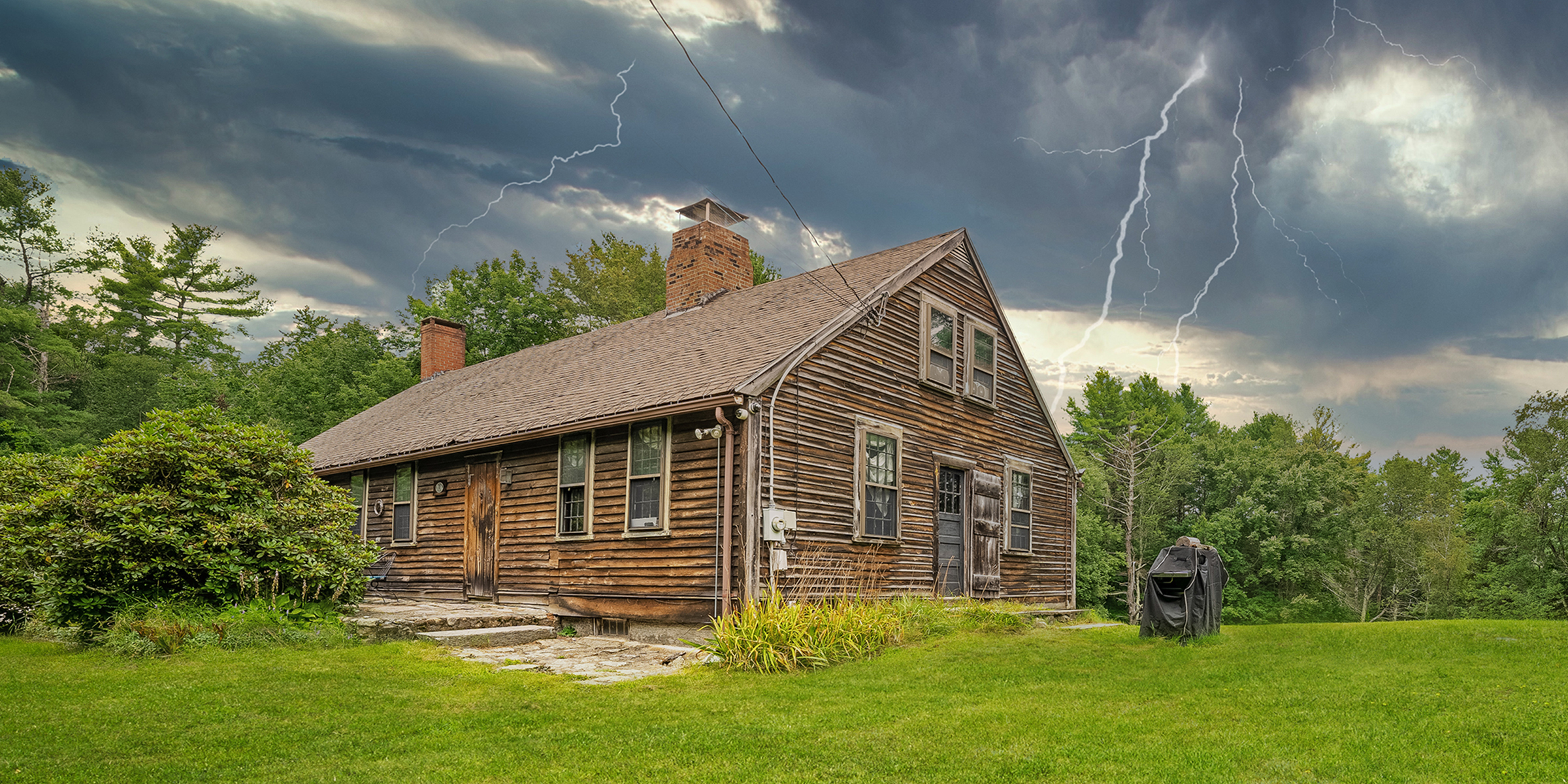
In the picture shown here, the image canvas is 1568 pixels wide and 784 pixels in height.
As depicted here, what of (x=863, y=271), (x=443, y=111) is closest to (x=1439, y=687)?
(x=863, y=271)

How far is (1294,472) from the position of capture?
33406mm

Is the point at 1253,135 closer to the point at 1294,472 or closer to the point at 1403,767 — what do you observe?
the point at 1294,472

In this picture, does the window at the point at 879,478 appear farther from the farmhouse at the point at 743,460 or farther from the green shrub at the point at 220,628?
the green shrub at the point at 220,628

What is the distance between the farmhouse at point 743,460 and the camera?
1163 cm

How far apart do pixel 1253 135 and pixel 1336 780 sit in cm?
2006

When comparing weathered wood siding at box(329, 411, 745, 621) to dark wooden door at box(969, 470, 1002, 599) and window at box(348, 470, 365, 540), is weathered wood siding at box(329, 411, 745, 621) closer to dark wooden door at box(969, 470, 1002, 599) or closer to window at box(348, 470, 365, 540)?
window at box(348, 470, 365, 540)

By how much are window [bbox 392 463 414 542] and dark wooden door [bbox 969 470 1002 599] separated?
1007 centimetres

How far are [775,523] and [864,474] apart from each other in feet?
7.46

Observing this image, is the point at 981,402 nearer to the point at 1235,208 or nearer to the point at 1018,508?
the point at 1018,508

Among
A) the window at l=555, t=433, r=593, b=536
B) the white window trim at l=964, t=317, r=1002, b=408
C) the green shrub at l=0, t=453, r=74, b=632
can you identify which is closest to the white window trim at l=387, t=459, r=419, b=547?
the window at l=555, t=433, r=593, b=536

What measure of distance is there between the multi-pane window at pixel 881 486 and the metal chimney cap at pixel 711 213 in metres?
6.65

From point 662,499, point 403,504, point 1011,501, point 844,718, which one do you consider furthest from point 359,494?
point 844,718

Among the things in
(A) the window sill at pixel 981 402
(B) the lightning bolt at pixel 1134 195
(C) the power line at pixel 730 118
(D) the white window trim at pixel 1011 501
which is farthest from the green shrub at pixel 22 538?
Answer: (B) the lightning bolt at pixel 1134 195

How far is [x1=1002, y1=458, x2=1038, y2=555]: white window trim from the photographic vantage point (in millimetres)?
16203
